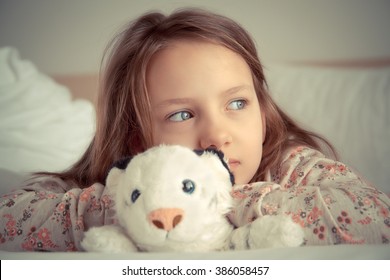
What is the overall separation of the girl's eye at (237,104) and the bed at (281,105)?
0.28 metres

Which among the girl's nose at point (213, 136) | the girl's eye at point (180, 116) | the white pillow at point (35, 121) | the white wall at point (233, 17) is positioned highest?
the white wall at point (233, 17)

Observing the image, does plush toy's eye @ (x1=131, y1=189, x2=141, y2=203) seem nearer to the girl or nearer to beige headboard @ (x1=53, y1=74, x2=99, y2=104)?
the girl

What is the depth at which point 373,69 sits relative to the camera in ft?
3.22

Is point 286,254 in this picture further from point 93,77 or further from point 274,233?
point 93,77

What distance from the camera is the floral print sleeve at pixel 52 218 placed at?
2.01ft

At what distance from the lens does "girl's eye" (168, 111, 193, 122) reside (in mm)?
720

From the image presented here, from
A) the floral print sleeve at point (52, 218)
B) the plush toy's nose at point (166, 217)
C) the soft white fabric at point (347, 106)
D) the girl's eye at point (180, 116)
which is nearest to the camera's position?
the plush toy's nose at point (166, 217)

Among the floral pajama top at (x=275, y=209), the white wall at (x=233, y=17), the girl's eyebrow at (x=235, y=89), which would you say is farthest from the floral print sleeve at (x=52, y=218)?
the white wall at (x=233, y=17)

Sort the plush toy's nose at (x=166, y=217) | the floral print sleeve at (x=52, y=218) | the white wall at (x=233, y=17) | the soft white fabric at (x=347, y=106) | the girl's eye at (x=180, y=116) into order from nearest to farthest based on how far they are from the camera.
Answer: the plush toy's nose at (x=166, y=217) < the floral print sleeve at (x=52, y=218) < the girl's eye at (x=180, y=116) < the white wall at (x=233, y=17) < the soft white fabric at (x=347, y=106)

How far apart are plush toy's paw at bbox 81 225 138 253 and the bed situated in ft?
1.52

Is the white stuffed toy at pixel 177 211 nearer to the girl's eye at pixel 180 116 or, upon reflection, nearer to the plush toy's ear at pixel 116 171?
the plush toy's ear at pixel 116 171

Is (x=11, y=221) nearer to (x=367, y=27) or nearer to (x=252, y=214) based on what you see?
(x=252, y=214)

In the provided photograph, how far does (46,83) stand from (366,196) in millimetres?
711
